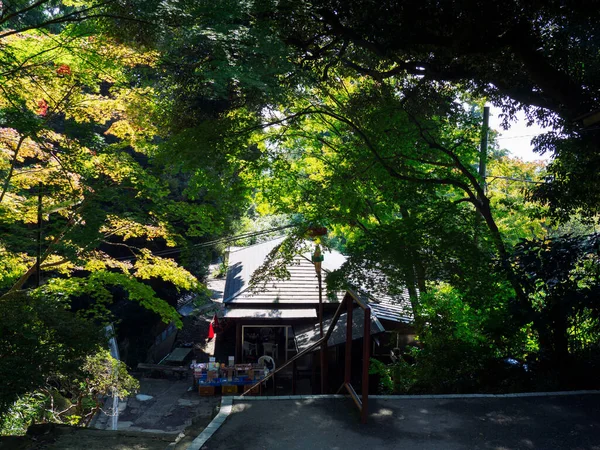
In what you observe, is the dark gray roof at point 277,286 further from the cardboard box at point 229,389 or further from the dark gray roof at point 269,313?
the cardboard box at point 229,389

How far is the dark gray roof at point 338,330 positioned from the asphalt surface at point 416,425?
3.62 m

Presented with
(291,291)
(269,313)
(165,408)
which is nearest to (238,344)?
(269,313)

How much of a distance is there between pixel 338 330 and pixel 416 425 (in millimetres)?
6775

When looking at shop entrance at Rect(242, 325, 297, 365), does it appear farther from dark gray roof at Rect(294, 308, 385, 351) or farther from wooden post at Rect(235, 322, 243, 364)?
dark gray roof at Rect(294, 308, 385, 351)

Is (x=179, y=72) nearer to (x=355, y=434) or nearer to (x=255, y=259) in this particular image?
(x=355, y=434)

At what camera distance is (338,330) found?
40.1 ft

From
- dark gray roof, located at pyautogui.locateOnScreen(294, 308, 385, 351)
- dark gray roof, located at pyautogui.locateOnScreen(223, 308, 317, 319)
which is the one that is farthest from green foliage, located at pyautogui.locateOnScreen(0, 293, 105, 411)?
dark gray roof, located at pyautogui.locateOnScreen(223, 308, 317, 319)

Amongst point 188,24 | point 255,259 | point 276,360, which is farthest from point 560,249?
point 255,259

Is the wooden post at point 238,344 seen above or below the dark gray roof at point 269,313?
below

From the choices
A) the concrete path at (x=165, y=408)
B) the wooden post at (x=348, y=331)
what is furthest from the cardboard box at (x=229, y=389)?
the wooden post at (x=348, y=331)

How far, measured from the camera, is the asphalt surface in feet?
16.4

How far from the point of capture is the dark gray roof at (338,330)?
11.3 metres

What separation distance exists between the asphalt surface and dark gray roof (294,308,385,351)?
3618 mm

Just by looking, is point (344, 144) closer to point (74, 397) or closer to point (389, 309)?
point (389, 309)
